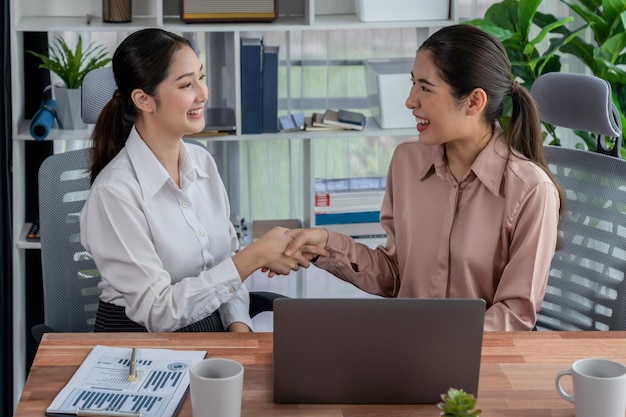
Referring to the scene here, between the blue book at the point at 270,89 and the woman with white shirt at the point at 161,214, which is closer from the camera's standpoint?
the woman with white shirt at the point at 161,214

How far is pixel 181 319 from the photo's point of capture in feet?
6.93

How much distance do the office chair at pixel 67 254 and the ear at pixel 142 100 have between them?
24cm

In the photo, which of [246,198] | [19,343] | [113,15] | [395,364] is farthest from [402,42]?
[395,364]

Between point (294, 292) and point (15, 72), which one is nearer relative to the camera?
point (15, 72)

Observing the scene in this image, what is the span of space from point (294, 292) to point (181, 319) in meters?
1.73

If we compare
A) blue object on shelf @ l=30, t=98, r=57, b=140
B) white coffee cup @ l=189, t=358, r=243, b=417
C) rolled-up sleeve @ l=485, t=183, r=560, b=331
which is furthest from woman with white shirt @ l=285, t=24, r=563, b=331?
blue object on shelf @ l=30, t=98, r=57, b=140

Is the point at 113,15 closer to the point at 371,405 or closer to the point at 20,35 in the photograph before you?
the point at 20,35

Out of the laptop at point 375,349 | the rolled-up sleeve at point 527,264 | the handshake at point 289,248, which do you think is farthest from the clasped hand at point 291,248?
the laptop at point 375,349

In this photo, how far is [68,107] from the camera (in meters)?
3.27

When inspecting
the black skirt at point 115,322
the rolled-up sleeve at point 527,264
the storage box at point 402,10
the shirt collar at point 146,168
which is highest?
the storage box at point 402,10

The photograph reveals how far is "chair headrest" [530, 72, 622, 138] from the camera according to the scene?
7.39ft

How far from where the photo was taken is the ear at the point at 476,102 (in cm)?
219

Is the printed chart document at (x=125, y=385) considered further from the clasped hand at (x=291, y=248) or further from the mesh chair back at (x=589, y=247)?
the mesh chair back at (x=589, y=247)

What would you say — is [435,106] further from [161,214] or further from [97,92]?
[97,92]
